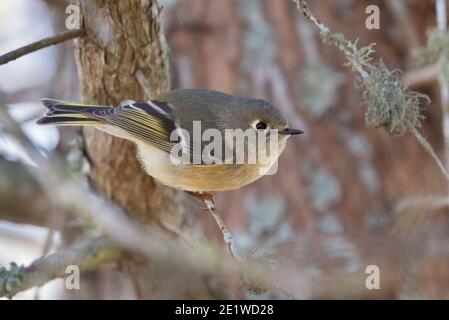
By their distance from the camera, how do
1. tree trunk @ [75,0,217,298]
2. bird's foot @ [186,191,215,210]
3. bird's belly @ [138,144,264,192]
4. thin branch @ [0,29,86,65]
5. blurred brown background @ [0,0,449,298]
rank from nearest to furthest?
thin branch @ [0,29,86,65] → tree trunk @ [75,0,217,298] → bird's belly @ [138,144,264,192] → bird's foot @ [186,191,215,210] → blurred brown background @ [0,0,449,298]

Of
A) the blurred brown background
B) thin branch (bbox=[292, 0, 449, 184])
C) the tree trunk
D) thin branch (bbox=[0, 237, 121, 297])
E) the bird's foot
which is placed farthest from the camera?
the blurred brown background

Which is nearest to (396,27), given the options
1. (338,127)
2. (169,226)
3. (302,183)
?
(338,127)

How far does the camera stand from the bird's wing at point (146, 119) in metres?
2.63

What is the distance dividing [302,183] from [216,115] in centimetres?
113

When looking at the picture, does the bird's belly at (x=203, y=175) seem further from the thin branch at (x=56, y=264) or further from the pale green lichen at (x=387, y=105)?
the pale green lichen at (x=387, y=105)

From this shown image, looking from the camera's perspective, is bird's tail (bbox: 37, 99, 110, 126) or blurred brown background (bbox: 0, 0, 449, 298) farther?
blurred brown background (bbox: 0, 0, 449, 298)

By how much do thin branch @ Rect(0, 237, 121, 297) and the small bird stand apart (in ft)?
1.49

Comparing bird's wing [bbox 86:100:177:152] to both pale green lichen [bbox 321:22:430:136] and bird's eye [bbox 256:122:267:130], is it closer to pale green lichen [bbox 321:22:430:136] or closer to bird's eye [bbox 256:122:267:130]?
bird's eye [bbox 256:122:267:130]

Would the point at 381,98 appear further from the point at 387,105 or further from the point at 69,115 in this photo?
the point at 69,115

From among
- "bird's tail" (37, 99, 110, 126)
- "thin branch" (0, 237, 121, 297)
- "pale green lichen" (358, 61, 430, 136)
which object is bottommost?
"thin branch" (0, 237, 121, 297)

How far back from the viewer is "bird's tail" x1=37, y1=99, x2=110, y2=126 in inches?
102

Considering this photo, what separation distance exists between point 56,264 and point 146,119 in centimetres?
67

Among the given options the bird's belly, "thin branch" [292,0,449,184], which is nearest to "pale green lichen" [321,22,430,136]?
"thin branch" [292,0,449,184]

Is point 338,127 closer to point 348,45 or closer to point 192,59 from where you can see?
point 192,59
